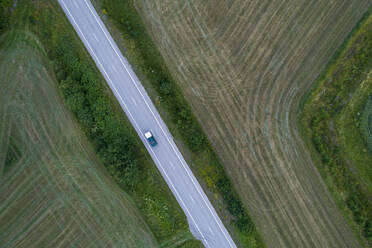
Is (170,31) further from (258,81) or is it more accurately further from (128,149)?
(128,149)

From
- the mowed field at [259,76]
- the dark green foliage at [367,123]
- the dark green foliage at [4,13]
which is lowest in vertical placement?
the dark green foliage at [367,123]

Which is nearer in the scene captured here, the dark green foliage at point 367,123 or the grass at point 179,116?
the grass at point 179,116

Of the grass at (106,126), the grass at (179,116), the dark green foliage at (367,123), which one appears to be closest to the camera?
the grass at (179,116)

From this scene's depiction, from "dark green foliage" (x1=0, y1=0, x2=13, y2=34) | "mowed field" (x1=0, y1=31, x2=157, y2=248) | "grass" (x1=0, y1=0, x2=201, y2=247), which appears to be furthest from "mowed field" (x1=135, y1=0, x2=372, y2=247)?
"dark green foliage" (x1=0, y1=0, x2=13, y2=34)

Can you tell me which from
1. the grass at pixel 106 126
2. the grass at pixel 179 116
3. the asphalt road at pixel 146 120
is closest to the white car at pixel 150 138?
the asphalt road at pixel 146 120

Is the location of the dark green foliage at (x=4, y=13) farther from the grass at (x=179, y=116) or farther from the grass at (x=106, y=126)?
the grass at (x=179, y=116)

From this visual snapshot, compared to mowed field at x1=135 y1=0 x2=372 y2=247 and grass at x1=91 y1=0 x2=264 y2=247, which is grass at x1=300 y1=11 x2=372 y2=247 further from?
grass at x1=91 y1=0 x2=264 y2=247
